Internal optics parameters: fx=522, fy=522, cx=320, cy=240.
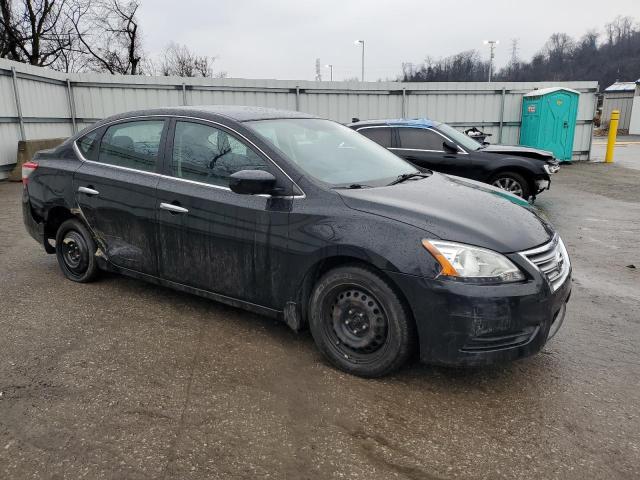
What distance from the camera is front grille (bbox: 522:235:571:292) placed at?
2.98 metres

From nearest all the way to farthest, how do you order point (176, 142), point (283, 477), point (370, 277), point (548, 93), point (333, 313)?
point (283, 477), point (370, 277), point (333, 313), point (176, 142), point (548, 93)

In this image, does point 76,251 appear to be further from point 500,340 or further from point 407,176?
point 500,340

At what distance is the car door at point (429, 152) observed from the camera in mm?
8781

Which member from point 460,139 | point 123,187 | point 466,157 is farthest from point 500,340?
point 460,139

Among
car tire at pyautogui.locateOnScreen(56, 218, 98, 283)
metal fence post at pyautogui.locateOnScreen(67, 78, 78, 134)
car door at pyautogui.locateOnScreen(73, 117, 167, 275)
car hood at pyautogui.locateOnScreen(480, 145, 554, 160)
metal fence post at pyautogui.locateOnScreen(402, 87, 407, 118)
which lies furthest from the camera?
metal fence post at pyautogui.locateOnScreen(402, 87, 407, 118)

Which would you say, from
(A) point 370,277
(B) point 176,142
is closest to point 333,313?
(A) point 370,277

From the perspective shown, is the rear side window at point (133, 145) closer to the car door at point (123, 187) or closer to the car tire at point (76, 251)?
the car door at point (123, 187)

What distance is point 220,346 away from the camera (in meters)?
3.68

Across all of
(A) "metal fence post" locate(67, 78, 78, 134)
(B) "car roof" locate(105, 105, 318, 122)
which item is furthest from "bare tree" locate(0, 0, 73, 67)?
(B) "car roof" locate(105, 105, 318, 122)

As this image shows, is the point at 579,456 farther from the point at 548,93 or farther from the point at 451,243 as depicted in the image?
the point at 548,93

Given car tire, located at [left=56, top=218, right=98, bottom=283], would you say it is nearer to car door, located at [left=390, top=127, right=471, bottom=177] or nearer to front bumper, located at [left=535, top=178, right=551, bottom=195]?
car door, located at [left=390, top=127, right=471, bottom=177]

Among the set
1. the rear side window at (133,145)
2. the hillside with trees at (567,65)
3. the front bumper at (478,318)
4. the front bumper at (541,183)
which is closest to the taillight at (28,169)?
the rear side window at (133,145)

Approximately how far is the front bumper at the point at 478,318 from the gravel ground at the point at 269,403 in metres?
0.32

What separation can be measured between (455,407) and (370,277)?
0.87 m
